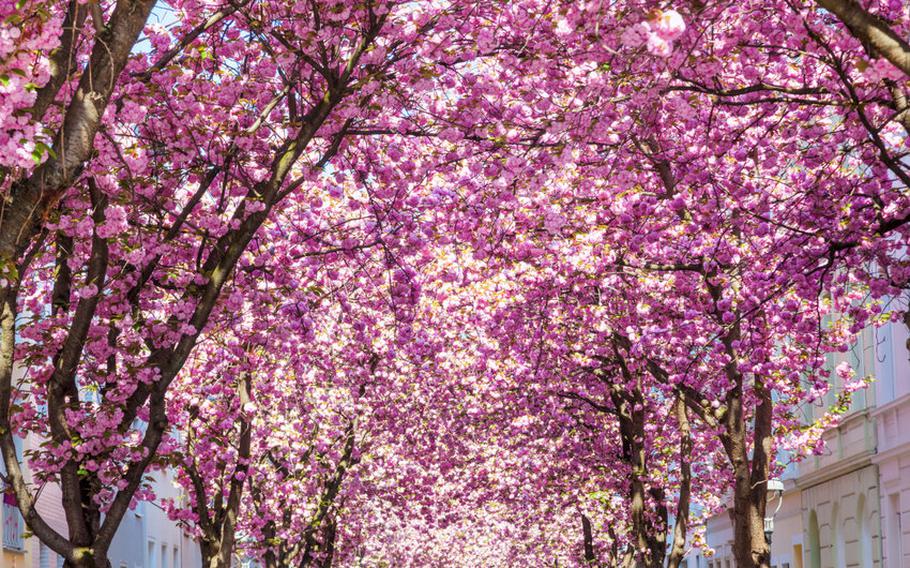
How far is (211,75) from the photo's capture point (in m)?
13.2

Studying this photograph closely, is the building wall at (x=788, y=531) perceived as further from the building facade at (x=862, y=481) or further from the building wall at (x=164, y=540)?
the building wall at (x=164, y=540)

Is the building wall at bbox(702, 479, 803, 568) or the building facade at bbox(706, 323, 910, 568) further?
the building wall at bbox(702, 479, 803, 568)

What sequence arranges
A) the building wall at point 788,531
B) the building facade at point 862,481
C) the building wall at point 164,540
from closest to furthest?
1. the building facade at point 862,481
2. the building wall at point 788,531
3. the building wall at point 164,540

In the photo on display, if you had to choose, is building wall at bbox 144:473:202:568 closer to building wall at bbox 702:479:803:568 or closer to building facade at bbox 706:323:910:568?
building wall at bbox 702:479:803:568

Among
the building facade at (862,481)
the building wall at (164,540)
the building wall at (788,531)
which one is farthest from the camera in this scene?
the building wall at (164,540)

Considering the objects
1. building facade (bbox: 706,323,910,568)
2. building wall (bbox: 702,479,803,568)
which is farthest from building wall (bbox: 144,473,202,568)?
building facade (bbox: 706,323,910,568)

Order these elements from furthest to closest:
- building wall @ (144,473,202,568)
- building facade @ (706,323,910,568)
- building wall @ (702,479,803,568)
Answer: building wall @ (144,473,202,568) < building wall @ (702,479,803,568) < building facade @ (706,323,910,568)

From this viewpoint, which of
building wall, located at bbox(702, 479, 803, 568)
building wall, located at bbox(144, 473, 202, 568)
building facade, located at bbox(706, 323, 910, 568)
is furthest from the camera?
building wall, located at bbox(144, 473, 202, 568)

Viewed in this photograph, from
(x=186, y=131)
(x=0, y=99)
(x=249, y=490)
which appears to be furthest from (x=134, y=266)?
(x=249, y=490)

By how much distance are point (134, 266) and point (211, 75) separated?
193cm

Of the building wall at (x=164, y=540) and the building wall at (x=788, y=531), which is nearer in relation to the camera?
the building wall at (x=788, y=531)

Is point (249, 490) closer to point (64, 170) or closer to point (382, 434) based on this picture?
point (382, 434)

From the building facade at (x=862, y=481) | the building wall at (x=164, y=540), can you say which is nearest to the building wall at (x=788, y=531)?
the building facade at (x=862, y=481)

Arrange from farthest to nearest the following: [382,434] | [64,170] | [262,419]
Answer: [382,434]
[262,419]
[64,170]
